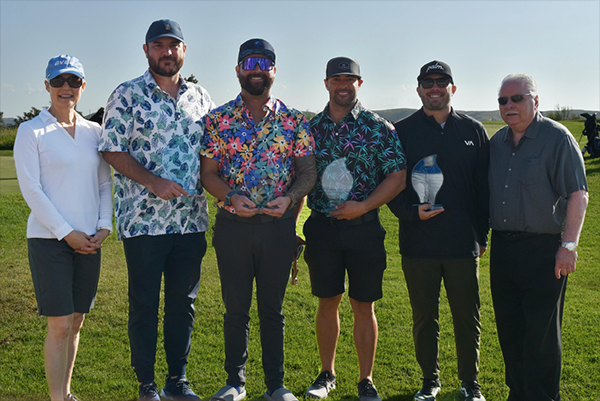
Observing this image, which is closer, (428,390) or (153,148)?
(153,148)

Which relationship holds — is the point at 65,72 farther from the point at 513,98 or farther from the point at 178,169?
the point at 513,98

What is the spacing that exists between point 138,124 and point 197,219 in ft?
2.41

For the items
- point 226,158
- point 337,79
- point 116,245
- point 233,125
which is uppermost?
point 337,79

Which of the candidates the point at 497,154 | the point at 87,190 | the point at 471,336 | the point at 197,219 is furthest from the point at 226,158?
the point at 471,336

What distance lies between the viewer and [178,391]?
365 cm

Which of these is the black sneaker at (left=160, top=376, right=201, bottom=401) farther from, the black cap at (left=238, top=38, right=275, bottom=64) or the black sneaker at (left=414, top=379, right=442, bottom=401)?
the black cap at (left=238, top=38, right=275, bottom=64)

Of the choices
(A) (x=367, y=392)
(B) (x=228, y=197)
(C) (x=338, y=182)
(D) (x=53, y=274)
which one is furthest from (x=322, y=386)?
(D) (x=53, y=274)

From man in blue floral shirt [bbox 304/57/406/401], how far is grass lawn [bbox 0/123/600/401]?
797 mm

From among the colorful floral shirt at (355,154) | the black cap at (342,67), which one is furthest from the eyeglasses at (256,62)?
the colorful floral shirt at (355,154)

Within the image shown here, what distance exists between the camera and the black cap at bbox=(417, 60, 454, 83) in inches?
145

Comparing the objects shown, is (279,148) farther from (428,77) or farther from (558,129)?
(558,129)

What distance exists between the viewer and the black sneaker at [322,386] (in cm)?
385

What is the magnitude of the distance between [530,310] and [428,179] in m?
1.08

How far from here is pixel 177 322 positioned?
363 centimetres
